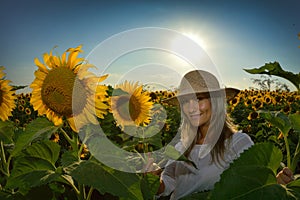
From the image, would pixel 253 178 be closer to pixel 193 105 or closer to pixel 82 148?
pixel 82 148

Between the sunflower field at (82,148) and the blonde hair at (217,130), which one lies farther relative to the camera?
the blonde hair at (217,130)

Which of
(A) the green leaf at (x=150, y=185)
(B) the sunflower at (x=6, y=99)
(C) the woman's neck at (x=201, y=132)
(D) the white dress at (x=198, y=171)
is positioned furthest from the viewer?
(C) the woman's neck at (x=201, y=132)

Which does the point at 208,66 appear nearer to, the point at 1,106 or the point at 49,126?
the point at 49,126

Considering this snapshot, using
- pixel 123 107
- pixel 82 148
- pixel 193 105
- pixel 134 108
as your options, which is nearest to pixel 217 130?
pixel 193 105

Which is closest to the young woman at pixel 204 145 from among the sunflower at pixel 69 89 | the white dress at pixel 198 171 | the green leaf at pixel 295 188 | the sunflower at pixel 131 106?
the white dress at pixel 198 171

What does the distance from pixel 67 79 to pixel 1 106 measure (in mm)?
566

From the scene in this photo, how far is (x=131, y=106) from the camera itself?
7.25ft

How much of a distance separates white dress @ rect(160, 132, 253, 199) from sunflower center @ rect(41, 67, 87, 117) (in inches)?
38.5

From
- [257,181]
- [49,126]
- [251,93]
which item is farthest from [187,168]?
[251,93]

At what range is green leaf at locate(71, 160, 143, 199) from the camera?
112 cm

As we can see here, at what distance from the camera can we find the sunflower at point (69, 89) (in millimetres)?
1489

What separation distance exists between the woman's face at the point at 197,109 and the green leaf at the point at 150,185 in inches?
32.5

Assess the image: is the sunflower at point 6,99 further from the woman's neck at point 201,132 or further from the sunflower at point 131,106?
the woman's neck at point 201,132

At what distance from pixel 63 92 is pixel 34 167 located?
279 mm
